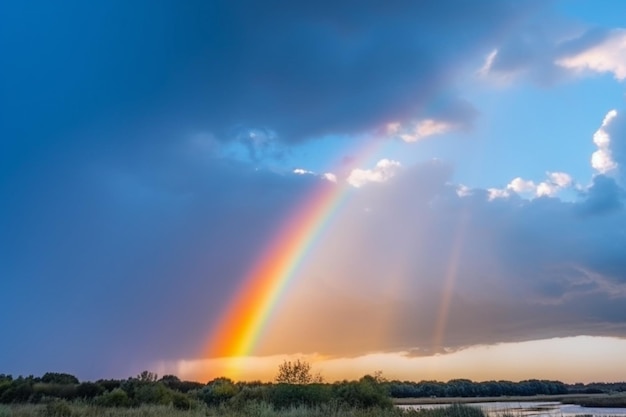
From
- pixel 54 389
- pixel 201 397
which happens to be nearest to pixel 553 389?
pixel 201 397

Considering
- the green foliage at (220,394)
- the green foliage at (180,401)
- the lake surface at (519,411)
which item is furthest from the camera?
the green foliage at (220,394)

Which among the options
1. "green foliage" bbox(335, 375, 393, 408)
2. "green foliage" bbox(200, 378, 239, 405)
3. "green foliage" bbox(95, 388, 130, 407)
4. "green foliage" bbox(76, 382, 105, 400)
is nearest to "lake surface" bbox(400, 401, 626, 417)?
"green foliage" bbox(335, 375, 393, 408)

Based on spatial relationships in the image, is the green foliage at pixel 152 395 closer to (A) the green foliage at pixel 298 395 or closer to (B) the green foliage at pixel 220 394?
(B) the green foliage at pixel 220 394

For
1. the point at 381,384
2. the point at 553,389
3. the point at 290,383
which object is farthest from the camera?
the point at 553,389

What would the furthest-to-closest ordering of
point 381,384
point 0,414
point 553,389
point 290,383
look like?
1. point 553,389
2. point 290,383
3. point 381,384
4. point 0,414

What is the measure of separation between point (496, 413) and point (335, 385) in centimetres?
2093

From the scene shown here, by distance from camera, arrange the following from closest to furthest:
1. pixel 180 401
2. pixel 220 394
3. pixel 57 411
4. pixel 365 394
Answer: pixel 57 411
pixel 365 394
pixel 180 401
pixel 220 394

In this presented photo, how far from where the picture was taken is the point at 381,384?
141 feet

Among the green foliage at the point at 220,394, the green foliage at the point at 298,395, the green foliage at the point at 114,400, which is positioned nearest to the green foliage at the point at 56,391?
the green foliage at the point at 220,394

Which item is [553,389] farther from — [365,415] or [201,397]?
[365,415]

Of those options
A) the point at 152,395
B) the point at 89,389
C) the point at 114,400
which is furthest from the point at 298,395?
the point at 89,389

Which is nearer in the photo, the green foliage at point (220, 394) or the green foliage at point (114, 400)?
the green foliage at point (114, 400)

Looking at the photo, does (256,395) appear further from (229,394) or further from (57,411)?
(57,411)

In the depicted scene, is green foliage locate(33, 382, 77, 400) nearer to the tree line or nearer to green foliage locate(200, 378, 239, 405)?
the tree line
